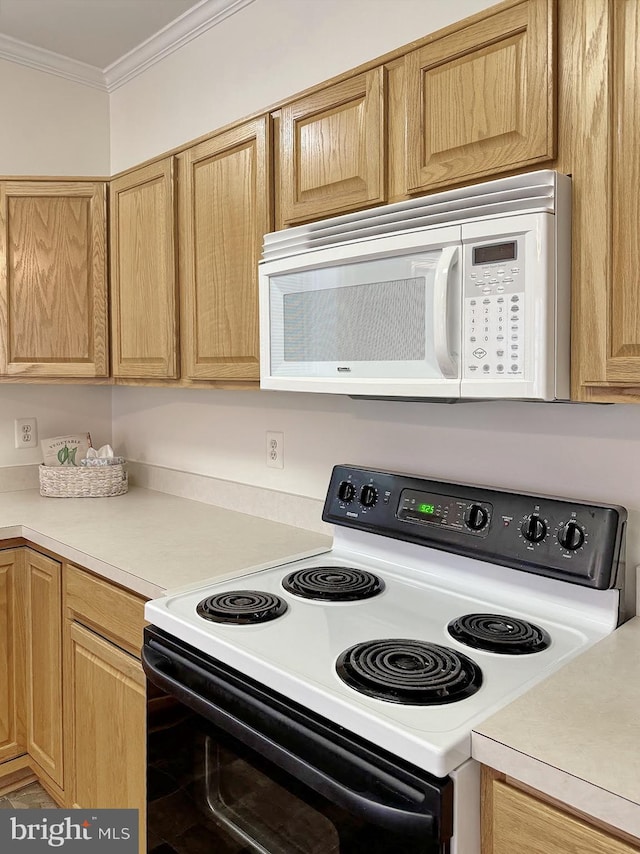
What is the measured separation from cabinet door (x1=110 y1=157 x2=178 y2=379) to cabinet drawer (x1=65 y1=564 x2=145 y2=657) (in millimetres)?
663

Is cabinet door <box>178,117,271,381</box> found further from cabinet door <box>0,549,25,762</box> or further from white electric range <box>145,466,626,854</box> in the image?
cabinet door <box>0,549,25,762</box>

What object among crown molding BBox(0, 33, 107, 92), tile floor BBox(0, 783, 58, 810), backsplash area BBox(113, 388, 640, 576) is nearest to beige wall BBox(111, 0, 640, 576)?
backsplash area BBox(113, 388, 640, 576)

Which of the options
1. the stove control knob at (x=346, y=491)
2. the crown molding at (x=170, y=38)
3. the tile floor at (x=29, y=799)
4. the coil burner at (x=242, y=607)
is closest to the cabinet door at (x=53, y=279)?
the crown molding at (x=170, y=38)

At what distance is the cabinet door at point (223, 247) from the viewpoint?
1.75 metres

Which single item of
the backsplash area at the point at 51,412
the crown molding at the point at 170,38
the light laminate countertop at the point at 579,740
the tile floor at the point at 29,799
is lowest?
the tile floor at the point at 29,799

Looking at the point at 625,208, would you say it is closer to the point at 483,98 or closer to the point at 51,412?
the point at 483,98

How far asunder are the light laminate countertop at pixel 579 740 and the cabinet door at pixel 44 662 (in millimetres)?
1458

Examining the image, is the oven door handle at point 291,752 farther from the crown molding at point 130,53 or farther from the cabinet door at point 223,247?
the crown molding at point 130,53

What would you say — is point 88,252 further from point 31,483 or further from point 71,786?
point 71,786

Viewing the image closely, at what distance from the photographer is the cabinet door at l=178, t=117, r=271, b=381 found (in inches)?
69.0

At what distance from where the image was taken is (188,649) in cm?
133

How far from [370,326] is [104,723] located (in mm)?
1268

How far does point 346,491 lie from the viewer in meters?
1.78

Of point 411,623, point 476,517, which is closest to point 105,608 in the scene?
point 411,623
